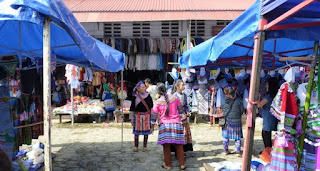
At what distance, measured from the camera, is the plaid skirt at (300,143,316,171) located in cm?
338

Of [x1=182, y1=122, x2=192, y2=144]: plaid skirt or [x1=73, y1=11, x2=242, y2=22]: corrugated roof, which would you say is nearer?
[x1=182, y1=122, x2=192, y2=144]: plaid skirt

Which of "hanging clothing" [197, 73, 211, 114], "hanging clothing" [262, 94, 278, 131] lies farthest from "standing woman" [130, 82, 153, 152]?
"hanging clothing" [197, 73, 211, 114]

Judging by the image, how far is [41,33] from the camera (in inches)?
183

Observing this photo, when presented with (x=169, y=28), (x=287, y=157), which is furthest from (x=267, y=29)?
(x=169, y=28)

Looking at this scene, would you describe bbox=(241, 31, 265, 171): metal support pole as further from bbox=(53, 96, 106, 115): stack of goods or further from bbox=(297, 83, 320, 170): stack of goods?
bbox=(53, 96, 106, 115): stack of goods

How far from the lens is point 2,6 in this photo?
2713 millimetres

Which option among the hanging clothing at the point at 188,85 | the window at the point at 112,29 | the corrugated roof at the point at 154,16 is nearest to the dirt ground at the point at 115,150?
the hanging clothing at the point at 188,85

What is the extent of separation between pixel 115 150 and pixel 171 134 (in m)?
Result: 2.09

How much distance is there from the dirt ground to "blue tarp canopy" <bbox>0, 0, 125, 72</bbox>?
203 centimetres

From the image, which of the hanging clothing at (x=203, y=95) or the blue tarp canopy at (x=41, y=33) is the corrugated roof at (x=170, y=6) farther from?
the blue tarp canopy at (x=41, y=33)

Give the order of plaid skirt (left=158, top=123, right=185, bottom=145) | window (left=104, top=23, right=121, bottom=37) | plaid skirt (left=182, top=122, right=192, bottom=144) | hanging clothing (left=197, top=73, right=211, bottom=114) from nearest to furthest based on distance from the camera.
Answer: plaid skirt (left=158, top=123, right=185, bottom=145)
plaid skirt (left=182, top=122, right=192, bottom=144)
hanging clothing (left=197, top=73, right=211, bottom=114)
window (left=104, top=23, right=121, bottom=37)

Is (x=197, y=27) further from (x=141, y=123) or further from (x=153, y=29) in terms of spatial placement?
(x=141, y=123)

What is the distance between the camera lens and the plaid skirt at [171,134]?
15.8ft

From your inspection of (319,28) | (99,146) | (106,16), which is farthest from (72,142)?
(319,28)
